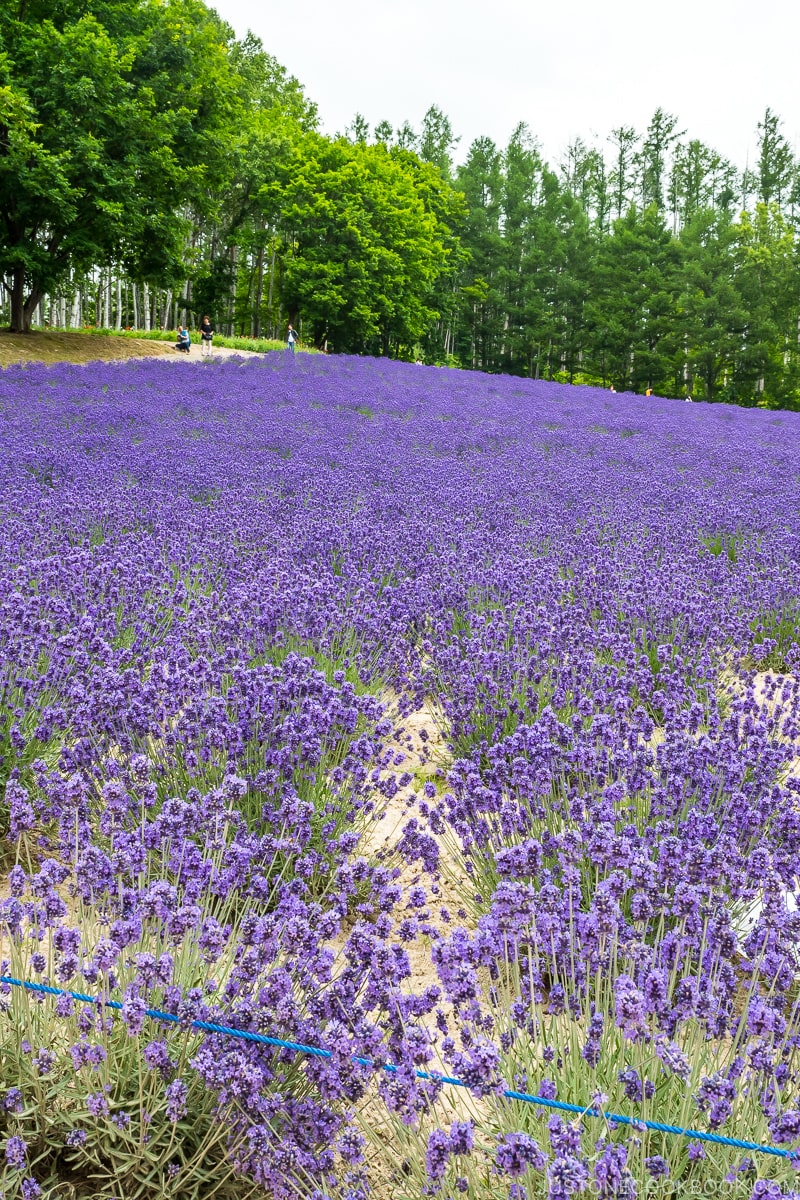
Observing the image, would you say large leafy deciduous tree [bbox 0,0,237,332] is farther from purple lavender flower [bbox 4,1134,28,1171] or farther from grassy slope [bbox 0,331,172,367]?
purple lavender flower [bbox 4,1134,28,1171]

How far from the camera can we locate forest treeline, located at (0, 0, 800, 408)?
59.7 feet

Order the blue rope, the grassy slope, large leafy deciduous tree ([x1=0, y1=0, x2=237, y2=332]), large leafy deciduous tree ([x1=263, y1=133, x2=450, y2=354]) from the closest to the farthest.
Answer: the blue rope, large leafy deciduous tree ([x1=0, y1=0, x2=237, y2=332]), the grassy slope, large leafy deciduous tree ([x1=263, y1=133, x2=450, y2=354])

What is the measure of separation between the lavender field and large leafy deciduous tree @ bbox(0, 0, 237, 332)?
1320 cm

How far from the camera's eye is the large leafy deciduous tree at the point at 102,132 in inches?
671

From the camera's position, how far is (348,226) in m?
30.7

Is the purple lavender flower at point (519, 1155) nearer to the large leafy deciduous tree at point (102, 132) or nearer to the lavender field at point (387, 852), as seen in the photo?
the lavender field at point (387, 852)

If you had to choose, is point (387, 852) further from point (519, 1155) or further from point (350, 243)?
point (350, 243)

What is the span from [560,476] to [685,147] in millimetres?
46734

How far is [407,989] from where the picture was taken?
7.80ft

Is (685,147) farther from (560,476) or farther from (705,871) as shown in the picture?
(705,871)

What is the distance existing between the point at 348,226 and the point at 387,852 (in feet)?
102

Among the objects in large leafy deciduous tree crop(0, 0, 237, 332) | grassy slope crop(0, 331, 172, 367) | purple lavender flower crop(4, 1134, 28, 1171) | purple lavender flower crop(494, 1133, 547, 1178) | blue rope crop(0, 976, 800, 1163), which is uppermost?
large leafy deciduous tree crop(0, 0, 237, 332)

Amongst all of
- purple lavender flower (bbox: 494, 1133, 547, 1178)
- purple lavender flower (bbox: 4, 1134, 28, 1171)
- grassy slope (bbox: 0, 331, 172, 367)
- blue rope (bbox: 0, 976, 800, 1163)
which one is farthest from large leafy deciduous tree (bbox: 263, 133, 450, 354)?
purple lavender flower (bbox: 494, 1133, 547, 1178)

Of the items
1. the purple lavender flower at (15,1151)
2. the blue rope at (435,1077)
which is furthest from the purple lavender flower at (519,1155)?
the purple lavender flower at (15,1151)
